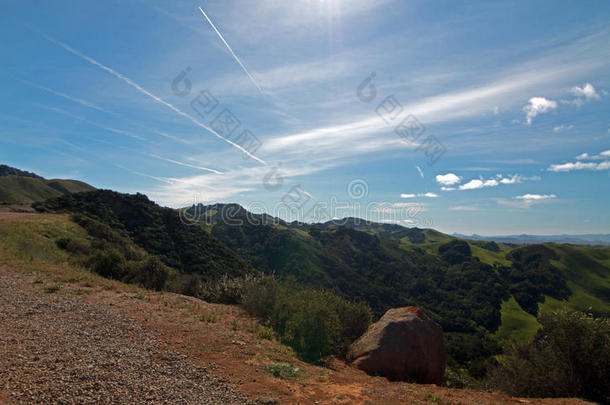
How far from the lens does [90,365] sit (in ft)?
20.6

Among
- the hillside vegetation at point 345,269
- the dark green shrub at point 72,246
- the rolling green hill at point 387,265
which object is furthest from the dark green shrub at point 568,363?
the rolling green hill at point 387,265

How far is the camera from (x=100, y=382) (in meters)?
5.69

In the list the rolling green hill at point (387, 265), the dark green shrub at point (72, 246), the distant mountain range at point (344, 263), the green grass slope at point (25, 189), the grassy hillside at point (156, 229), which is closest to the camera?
the dark green shrub at point (72, 246)

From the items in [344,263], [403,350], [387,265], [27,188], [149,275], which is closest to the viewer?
[403,350]

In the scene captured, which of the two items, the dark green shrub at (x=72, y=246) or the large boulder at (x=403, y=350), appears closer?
the large boulder at (x=403, y=350)

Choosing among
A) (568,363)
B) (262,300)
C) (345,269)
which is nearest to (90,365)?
(262,300)

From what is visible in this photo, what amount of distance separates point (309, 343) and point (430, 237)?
651ft

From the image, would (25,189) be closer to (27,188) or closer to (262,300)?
(27,188)

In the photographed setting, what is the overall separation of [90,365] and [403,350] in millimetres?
9347

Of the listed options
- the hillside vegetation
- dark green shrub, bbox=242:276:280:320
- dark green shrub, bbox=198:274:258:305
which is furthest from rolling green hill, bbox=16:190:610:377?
dark green shrub, bbox=242:276:280:320

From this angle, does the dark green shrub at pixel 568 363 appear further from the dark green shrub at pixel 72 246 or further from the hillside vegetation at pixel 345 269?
the dark green shrub at pixel 72 246

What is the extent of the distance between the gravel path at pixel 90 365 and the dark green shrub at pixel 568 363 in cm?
870

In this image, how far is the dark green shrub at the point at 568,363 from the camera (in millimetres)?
8289

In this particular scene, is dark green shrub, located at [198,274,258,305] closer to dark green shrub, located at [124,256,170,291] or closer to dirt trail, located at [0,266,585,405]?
dark green shrub, located at [124,256,170,291]
